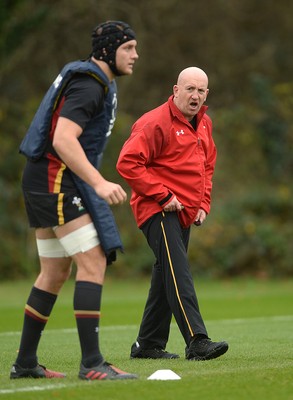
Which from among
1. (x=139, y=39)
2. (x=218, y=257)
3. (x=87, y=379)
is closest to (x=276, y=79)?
(x=139, y=39)

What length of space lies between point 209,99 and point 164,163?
24335mm

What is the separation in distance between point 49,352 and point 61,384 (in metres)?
2.58

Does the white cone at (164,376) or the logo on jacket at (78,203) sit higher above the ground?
the logo on jacket at (78,203)

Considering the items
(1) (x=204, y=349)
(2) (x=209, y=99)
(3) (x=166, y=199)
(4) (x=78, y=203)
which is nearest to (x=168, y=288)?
(1) (x=204, y=349)

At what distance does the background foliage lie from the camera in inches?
939

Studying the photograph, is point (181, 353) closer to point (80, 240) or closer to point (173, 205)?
point (173, 205)

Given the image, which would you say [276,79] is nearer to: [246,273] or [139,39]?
[139,39]

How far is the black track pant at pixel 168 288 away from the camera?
329 inches

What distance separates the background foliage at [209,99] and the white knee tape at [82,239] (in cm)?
1678

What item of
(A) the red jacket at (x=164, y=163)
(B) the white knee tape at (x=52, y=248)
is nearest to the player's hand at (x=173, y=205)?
(A) the red jacket at (x=164, y=163)

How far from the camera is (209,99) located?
32781 mm

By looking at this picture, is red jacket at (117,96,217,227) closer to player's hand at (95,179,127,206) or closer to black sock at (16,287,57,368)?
black sock at (16,287,57,368)

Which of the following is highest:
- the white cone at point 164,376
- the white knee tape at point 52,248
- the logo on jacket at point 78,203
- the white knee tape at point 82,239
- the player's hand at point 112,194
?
the player's hand at point 112,194

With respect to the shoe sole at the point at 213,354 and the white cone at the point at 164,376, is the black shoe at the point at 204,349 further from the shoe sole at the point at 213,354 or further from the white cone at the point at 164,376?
the white cone at the point at 164,376
